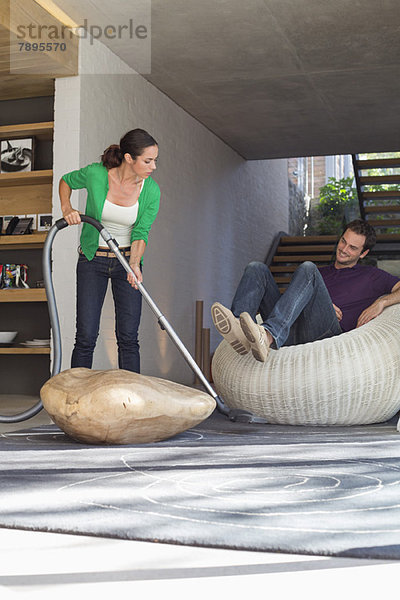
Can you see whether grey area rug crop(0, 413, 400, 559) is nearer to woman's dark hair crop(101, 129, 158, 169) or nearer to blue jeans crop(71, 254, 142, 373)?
blue jeans crop(71, 254, 142, 373)

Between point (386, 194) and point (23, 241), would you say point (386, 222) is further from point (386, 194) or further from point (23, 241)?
point (23, 241)

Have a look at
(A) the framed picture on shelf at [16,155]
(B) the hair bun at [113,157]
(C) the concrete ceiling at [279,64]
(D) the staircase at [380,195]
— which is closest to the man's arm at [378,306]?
(B) the hair bun at [113,157]

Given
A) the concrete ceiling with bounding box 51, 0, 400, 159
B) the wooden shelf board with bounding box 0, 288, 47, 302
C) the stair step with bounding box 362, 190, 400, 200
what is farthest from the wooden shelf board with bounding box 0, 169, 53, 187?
the stair step with bounding box 362, 190, 400, 200

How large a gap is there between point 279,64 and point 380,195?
4.49 meters

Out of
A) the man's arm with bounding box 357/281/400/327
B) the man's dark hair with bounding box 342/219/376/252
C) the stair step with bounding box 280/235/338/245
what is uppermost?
the stair step with bounding box 280/235/338/245

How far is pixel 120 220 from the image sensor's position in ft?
11.0

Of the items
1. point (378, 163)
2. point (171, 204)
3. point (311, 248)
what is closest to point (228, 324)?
point (171, 204)

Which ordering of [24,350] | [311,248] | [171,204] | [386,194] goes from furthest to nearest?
[311,248]
[386,194]
[171,204]
[24,350]

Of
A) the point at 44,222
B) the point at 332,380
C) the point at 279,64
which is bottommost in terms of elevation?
the point at 332,380

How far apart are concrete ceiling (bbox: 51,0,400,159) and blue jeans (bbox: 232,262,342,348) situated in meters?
2.19

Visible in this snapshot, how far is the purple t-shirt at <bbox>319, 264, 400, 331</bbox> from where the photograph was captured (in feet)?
11.5

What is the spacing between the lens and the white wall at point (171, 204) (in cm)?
476

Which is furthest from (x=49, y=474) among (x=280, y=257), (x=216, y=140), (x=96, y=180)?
(x=280, y=257)

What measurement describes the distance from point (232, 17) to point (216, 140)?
3038mm
